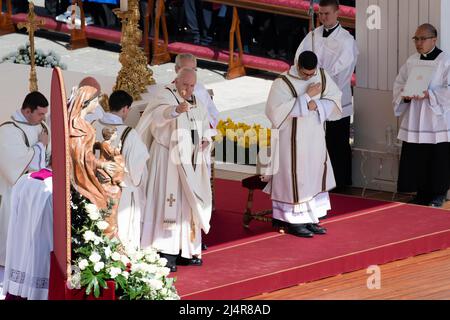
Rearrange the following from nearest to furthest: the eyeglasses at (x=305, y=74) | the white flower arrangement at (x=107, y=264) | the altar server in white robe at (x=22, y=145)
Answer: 1. the white flower arrangement at (x=107, y=264)
2. the altar server in white robe at (x=22, y=145)
3. the eyeglasses at (x=305, y=74)

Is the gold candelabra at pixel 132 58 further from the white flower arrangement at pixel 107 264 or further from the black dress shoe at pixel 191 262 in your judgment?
the white flower arrangement at pixel 107 264

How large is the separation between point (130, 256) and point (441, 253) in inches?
134

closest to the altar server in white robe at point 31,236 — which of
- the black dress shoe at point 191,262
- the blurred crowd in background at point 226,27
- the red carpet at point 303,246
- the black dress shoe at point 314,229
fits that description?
the red carpet at point 303,246

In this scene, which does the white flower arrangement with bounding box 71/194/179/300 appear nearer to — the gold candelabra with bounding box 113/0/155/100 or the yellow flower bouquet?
the gold candelabra with bounding box 113/0/155/100

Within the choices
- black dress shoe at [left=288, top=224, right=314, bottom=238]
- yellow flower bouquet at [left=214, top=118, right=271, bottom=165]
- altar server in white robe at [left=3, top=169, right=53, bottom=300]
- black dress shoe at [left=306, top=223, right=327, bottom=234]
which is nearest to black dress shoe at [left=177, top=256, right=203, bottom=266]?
black dress shoe at [left=288, top=224, right=314, bottom=238]

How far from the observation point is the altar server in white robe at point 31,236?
33.5ft

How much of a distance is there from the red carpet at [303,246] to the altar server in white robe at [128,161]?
20.6 inches

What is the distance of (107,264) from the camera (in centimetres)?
926

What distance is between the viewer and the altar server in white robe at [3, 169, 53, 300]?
402 inches

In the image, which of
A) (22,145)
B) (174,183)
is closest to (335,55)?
(174,183)

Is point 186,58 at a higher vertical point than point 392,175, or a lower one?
higher
